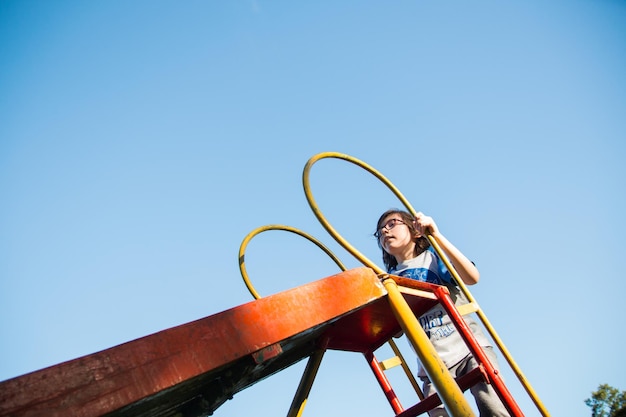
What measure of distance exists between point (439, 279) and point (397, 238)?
1.92 feet

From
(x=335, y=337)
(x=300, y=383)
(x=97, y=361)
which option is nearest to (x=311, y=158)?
(x=335, y=337)

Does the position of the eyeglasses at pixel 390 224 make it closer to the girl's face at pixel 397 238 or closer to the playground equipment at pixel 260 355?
the girl's face at pixel 397 238

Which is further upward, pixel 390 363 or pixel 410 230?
pixel 410 230

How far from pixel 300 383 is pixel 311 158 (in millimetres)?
1306

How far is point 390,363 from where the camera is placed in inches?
106

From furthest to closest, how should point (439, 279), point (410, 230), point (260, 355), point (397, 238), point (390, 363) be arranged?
point (410, 230) → point (397, 238) → point (439, 279) → point (390, 363) → point (260, 355)

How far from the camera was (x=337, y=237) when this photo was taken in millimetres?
2148

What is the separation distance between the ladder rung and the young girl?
0.77ft

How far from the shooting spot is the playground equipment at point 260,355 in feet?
3.43

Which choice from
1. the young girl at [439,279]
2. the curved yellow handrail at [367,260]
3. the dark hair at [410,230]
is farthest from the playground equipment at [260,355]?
the dark hair at [410,230]

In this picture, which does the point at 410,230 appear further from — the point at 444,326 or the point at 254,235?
the point at 254,235

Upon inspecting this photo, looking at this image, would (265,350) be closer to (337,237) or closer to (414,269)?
(337,237)

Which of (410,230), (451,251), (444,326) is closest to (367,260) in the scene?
(451,251)

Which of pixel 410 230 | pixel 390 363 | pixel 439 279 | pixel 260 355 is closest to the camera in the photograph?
pixel 260 355
